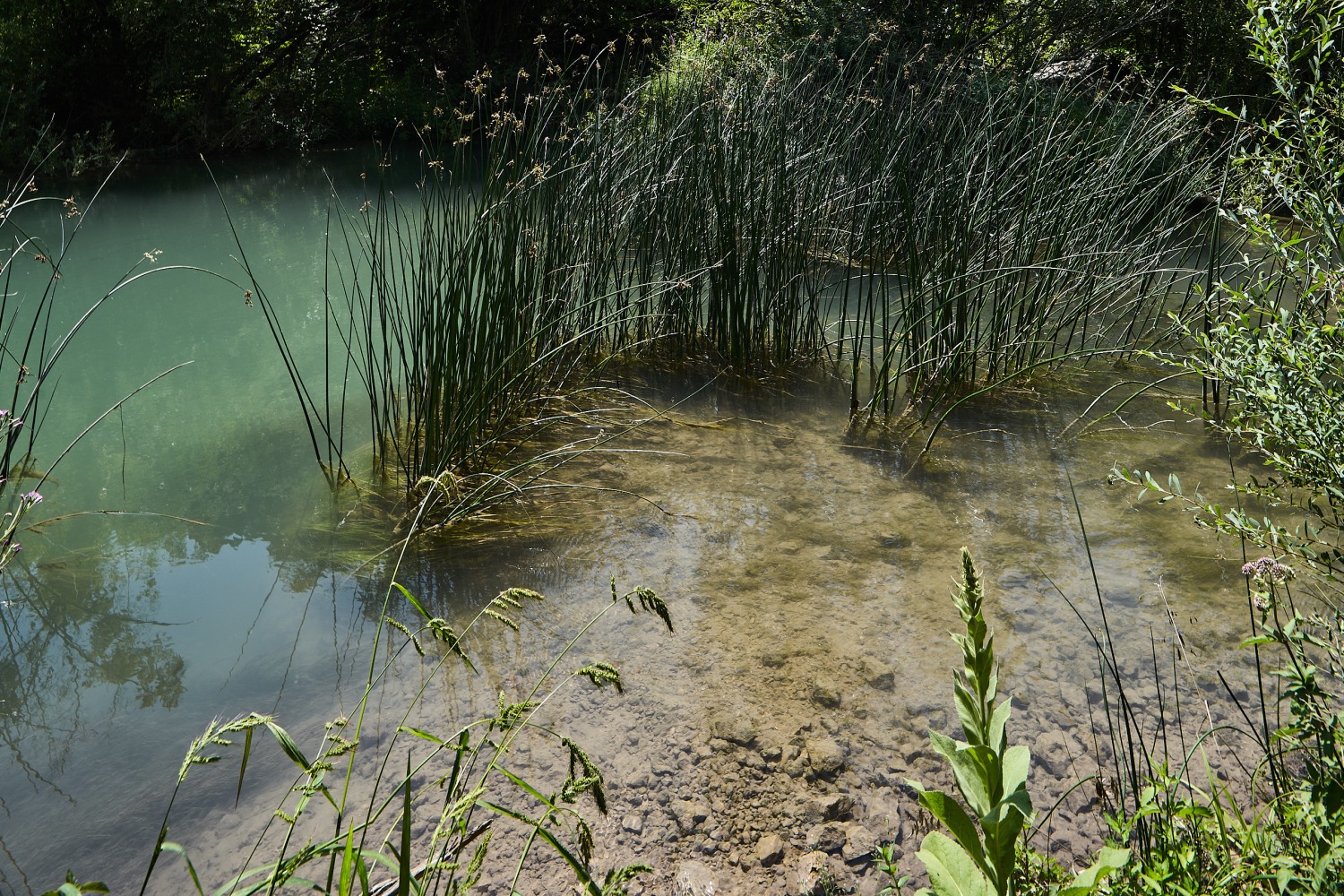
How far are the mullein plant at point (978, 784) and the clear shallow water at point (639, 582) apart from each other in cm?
100

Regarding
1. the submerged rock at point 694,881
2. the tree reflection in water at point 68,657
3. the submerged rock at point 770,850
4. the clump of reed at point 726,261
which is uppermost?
the clump of reed at point 726,261

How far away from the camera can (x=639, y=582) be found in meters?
2.37

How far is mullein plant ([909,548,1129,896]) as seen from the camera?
50 centimetres

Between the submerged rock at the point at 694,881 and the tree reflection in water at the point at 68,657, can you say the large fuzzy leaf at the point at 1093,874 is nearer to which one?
the submerged rock at the point at 694,881

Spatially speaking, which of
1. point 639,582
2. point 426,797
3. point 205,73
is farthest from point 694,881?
point 205,73

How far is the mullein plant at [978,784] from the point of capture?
0.50 meters

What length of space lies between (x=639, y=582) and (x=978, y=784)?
183 cm

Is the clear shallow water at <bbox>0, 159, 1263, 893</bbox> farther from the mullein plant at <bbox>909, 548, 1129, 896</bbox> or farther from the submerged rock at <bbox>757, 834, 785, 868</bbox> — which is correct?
the mullein plant at <bbox>909, 548, 1129, 896</bbox>

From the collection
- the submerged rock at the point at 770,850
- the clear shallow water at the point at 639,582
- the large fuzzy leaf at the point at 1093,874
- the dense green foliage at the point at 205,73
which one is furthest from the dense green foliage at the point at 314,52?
the large fuzzy leaf at the point at 1093,874

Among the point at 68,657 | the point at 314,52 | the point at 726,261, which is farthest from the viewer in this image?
the point at 314,52

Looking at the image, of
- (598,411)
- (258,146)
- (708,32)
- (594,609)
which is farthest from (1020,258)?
(258,146)

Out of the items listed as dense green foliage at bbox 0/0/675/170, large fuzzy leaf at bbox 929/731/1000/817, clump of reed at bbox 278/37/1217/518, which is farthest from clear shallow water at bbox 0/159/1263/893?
dense green foliage at bbox 0/0/675/170

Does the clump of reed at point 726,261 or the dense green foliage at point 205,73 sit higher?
the dense green foliage at point 205,73

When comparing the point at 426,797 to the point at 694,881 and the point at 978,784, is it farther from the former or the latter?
the point at 978,784
